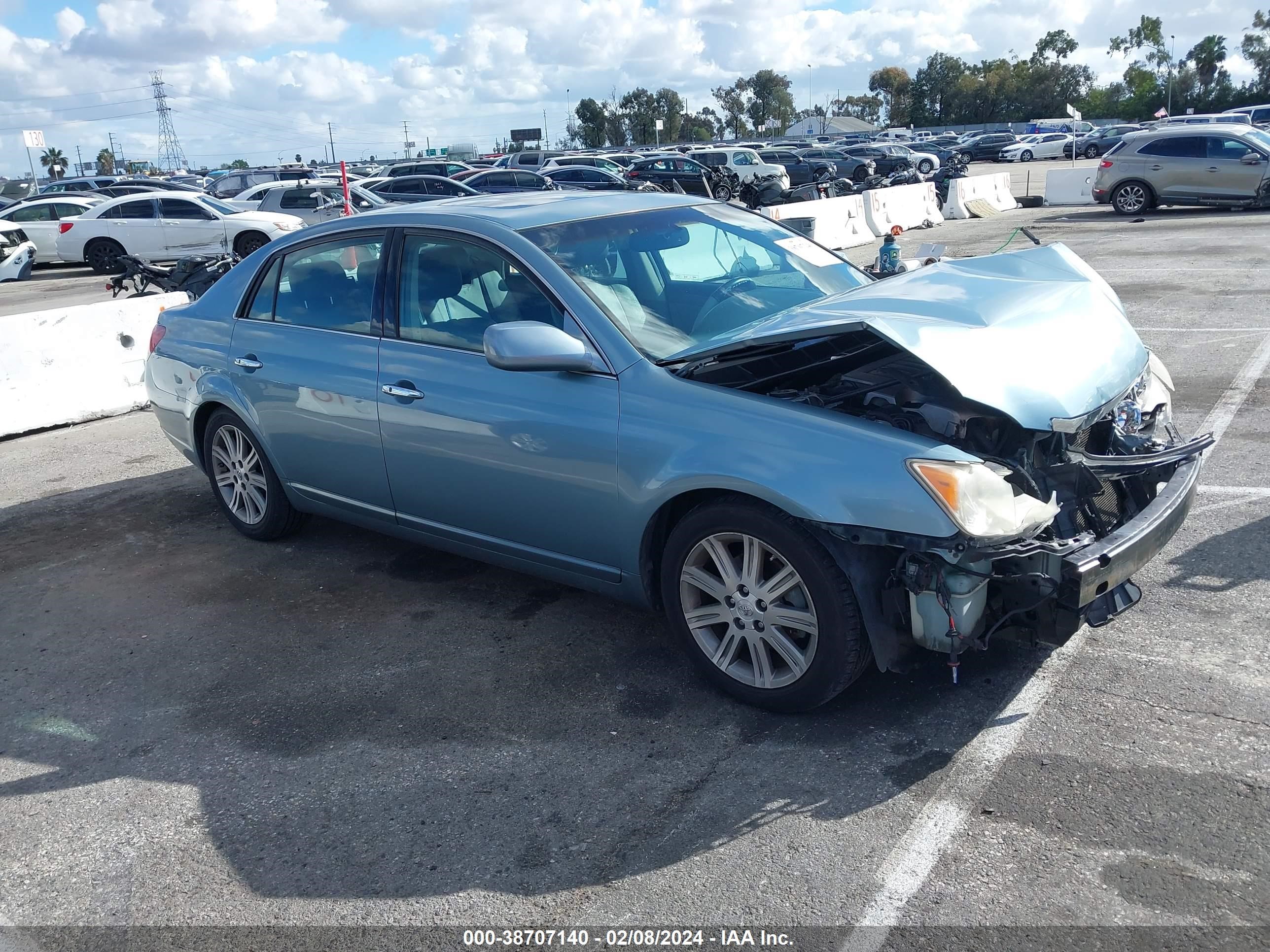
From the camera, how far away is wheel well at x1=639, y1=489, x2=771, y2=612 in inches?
145

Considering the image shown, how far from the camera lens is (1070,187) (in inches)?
1022

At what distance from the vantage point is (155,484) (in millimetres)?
7125

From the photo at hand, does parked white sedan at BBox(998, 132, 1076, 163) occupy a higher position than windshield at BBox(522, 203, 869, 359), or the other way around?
windshield at BBox(522, 203, 869, 359)

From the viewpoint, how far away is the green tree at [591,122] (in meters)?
114

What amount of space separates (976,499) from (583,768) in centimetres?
151

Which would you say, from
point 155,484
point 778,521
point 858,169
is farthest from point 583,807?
point 858,169

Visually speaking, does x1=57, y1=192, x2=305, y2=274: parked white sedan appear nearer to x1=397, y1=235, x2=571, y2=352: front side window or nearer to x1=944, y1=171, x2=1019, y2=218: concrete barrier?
x1=944, y1=171, x2=1019, y2=218: concrete barrier

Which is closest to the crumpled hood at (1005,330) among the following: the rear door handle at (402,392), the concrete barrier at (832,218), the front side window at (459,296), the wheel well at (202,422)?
the front side window at (459,296)

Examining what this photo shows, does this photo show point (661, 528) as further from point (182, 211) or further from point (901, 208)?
point (901, 208)

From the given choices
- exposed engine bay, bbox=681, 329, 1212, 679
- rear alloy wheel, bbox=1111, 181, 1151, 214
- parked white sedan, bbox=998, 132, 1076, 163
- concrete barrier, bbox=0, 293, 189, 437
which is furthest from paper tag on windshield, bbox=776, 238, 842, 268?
parked white sedan, bbox=998, 132, 1076, 163

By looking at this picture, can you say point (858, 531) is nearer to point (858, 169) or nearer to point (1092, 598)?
point (1092, 598)

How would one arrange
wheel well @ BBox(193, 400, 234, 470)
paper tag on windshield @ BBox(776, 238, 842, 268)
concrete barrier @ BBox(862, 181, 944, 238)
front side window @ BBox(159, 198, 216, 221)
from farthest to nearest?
concrete barrier @ BBox(862, 181, 944, 238) < front side window @ BBox(159, 198, 216, 221) < wheel well @ BBox(193, 400, 234, 470) < paper tag on windshield @ BBox(776, 238, 842, 268)

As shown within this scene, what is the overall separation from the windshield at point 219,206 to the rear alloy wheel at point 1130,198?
17342 mm

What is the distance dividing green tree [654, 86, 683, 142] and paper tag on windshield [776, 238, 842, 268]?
126 metres
